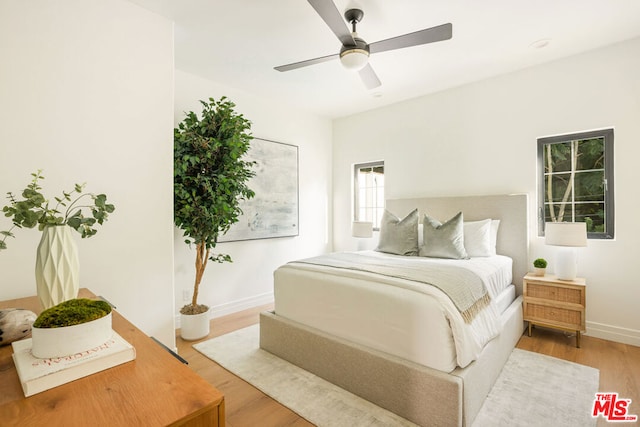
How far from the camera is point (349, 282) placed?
6.97 feet

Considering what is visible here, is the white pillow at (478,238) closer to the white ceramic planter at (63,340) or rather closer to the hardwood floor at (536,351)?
the hardwood floor at (536,351)

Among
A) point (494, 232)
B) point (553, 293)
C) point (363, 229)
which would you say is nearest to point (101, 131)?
point (363, 229)

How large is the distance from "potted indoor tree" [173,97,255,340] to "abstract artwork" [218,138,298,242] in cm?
79

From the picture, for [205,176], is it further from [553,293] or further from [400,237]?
[553,293]

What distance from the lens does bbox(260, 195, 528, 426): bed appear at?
169 cm

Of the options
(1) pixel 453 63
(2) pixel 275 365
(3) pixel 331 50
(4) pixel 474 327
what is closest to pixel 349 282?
(4) pixel 474 327

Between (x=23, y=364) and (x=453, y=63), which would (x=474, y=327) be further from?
(x=453, y=63)

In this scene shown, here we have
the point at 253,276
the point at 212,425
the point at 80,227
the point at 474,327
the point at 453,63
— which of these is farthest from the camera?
the point at 253,276

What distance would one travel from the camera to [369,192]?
4.94 metres

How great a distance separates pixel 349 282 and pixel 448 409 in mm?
894

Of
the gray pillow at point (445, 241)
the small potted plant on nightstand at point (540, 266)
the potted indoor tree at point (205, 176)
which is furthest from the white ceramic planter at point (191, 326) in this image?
the small potted plant on nightstand at point (540, 266)

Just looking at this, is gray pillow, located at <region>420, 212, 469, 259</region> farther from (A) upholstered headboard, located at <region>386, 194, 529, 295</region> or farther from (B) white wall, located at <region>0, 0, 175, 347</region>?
(B) white wall, located at <region>0, 0, 175, 347</region>

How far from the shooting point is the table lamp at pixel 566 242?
2699mm

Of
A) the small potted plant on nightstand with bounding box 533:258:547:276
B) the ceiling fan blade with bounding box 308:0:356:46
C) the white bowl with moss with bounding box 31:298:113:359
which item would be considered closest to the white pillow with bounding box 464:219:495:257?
the small potted plant on nightstand with bounding box 533:258:547:276
